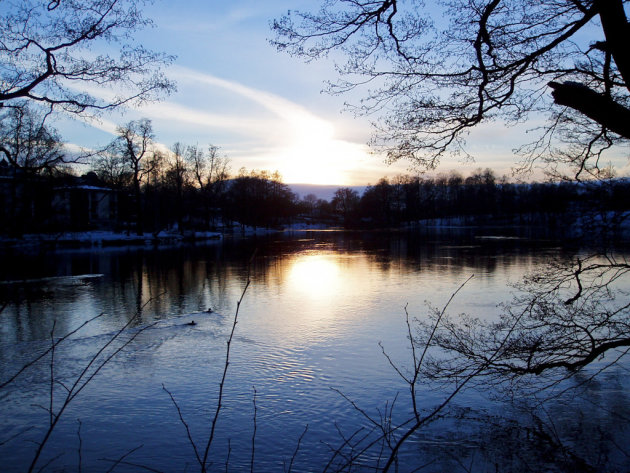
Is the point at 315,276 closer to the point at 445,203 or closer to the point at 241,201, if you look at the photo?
the point at 241,201

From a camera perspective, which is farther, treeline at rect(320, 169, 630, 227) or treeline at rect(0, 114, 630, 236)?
treeline at rect(320, 169, 630, 227)

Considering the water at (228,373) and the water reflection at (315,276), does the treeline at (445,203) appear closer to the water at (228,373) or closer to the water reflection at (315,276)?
the water reflection at (315,276)

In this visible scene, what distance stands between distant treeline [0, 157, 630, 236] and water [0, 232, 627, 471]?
1226 millimetres

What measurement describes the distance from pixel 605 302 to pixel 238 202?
72.9 meters

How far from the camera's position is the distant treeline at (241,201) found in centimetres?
566

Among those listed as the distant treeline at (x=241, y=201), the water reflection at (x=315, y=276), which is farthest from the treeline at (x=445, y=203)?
the water reflection at (x=315, y=276)

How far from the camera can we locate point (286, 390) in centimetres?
683

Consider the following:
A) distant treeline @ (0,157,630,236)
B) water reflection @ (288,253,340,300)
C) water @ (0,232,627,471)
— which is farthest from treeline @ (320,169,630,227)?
water @ (0,232,627,471)

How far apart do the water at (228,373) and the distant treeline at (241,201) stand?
1.23 meters

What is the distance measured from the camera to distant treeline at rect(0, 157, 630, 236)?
18.6ft

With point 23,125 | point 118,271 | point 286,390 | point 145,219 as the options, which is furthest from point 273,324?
point 145,219

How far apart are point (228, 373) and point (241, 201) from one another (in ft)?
245

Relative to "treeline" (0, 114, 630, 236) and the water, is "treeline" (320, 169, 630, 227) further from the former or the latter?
the water

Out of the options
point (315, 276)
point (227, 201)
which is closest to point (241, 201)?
point (227, 201)
